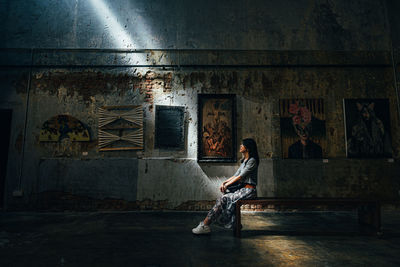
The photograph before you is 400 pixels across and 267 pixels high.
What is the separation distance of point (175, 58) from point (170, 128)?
5.88ft

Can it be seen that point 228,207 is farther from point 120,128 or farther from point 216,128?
point 120,128

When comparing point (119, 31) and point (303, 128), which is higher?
point (119, 31)

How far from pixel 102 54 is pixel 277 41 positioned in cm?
447

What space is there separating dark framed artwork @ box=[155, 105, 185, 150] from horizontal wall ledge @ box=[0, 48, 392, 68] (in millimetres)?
1168

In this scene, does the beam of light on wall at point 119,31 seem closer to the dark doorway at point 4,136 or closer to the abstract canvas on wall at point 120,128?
the abstract canvas on wall at point 120,128

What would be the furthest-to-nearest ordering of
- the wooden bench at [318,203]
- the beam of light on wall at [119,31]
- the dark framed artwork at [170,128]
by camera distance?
1. the beam of light on wall at [119,31]
2. the dark framed artwork at [170,128]
3. the wooden bench at [318,203]

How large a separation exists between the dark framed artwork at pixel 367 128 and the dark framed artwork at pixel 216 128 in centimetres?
278

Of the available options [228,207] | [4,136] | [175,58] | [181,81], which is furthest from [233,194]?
[4,136]

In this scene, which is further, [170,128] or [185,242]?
[170,128]

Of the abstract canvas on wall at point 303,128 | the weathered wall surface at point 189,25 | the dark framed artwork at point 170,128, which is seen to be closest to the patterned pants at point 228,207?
the dark framed artwork at point 170,128

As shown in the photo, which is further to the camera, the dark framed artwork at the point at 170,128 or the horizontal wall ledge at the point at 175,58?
the horizontal wall ledge at the point at 175,58

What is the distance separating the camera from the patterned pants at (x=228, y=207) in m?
3.49

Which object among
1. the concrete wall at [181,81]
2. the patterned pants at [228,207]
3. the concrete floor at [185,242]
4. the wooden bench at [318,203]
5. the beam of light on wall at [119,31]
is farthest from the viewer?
the beam of light on wall at [119,31]

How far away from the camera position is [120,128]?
553cm
